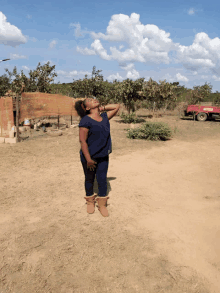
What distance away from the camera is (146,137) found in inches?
373

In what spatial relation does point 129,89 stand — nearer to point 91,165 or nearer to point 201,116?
point 201,116

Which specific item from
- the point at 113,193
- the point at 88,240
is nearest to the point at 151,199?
the point at 113,193

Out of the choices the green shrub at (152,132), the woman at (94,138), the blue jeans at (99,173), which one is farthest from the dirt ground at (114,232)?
the green shrub at (152,132)

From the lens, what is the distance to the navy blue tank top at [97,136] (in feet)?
9.03

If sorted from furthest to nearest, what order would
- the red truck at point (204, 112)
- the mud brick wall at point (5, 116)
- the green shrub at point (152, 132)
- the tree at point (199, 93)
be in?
the tree at point (199, 93)
the red truck at point (204, 112)
the green shrub at point (152, 132)
the mud brick wall at point (5, 116)

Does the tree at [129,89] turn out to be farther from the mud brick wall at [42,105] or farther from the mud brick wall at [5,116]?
the mud brick wall at [5,116]

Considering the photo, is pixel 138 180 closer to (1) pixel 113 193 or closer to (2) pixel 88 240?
(1) pixel 113 193

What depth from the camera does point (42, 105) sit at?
9.47 m

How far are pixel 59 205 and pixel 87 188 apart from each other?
65 centimetres

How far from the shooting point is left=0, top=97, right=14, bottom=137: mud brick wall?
8.16m

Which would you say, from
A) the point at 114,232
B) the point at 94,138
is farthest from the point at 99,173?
the point at 114,232

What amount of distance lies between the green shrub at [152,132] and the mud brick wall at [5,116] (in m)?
4.96

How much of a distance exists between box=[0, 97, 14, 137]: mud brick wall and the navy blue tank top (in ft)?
21.4

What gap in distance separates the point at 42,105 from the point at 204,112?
516 inches
